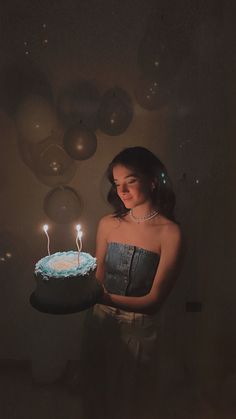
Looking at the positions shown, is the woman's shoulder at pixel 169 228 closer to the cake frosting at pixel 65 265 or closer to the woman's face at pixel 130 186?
the woman's face at pixel 130 186

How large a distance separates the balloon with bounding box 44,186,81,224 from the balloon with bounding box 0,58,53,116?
0.35m

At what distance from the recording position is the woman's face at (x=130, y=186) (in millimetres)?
1517

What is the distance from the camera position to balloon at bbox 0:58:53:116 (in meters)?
1.46

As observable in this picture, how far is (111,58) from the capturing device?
1.46 metres

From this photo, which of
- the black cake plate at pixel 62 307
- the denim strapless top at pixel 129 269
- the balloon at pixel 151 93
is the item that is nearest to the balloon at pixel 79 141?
the balloon at pixel 151 93

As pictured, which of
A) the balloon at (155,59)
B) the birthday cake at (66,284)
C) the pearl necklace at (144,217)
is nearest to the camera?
the birthday cake at (66,284)

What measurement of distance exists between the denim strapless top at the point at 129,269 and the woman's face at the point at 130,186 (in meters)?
0.19

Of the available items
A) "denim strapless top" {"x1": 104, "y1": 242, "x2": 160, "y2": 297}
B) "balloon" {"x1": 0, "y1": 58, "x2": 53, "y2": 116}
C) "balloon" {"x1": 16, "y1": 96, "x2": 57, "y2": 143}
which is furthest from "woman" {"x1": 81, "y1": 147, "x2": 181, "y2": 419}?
"balloon" {"x1": 0, "y1": 58, "x2": 53, "y2": 116}

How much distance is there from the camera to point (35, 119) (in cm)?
149

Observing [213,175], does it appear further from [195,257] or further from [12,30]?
[12,30]

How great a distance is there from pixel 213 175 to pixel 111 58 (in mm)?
608

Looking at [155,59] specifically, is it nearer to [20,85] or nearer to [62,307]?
[20,85]

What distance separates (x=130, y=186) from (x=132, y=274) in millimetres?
352

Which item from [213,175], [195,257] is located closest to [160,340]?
[195,257]
